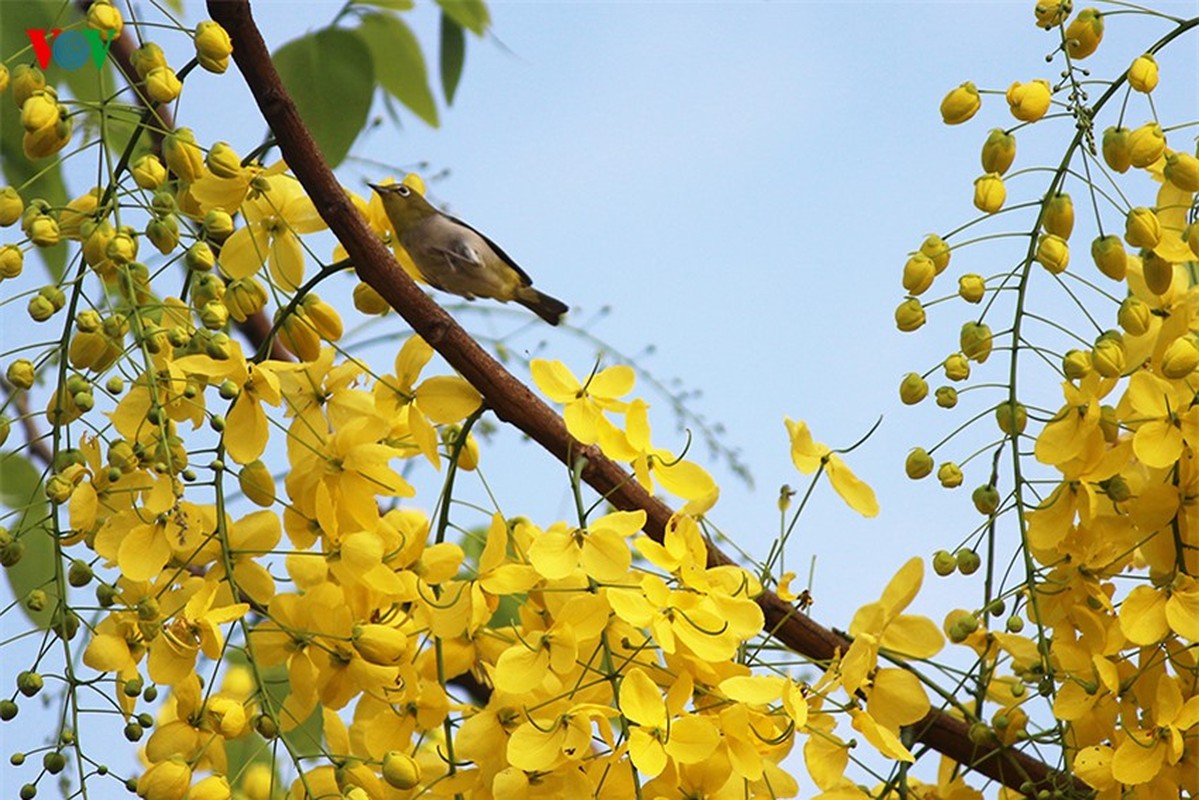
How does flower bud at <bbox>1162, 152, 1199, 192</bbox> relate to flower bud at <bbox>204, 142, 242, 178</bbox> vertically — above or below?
below

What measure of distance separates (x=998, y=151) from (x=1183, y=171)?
0.40 ft

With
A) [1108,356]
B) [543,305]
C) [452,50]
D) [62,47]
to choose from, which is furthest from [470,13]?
[1108,356]

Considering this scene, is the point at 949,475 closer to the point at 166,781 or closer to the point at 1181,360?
the point at 1181,360

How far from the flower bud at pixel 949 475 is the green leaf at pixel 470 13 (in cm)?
78

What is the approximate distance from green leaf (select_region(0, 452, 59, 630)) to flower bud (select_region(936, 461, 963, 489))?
60 centimetres

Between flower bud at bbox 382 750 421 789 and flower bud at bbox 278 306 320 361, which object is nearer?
flower bud at bbox 382 750 421 789

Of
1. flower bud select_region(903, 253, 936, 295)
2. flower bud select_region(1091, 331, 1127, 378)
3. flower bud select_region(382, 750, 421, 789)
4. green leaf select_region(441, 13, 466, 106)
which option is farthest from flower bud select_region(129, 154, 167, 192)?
green leaf select_region(441, 13, 466, 106)

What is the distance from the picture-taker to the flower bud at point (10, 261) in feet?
3.24

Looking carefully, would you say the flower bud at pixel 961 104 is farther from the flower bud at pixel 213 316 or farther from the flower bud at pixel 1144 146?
the flower bud at pixel 213 316

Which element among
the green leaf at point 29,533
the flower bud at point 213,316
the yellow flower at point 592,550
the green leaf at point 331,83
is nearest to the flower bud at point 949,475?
the yellow flower at point 592,550

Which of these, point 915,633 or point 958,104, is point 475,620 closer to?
point 915,633

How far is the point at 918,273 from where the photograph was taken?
1028 millimetres

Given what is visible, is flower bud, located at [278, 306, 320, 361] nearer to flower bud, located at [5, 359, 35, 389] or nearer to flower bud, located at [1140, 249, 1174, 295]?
flower bud, located at [5, 359, 35, 389]

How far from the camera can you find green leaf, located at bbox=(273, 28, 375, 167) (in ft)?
4.95
